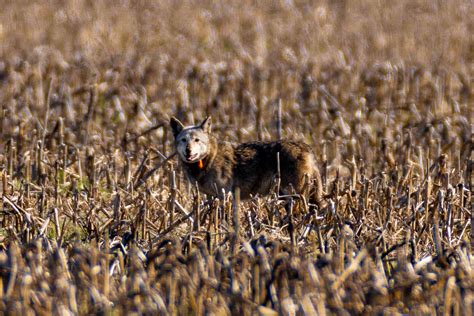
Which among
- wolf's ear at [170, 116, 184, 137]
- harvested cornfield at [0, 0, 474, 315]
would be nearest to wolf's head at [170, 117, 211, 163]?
wolf's ear at [170, 116, 184, 137]

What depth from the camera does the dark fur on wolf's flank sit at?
1005 cm

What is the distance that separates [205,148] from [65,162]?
1.93 metres

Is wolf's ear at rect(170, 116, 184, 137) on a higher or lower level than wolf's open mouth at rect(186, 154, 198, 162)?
higher

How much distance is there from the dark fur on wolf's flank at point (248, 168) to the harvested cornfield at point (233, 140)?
356 millimetres

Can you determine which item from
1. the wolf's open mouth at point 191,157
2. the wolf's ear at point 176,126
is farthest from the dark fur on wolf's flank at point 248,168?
the wolf's open mouth at point 191,157

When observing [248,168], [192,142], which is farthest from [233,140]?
[192,142]

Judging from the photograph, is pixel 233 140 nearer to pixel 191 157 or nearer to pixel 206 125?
pixel 206 125

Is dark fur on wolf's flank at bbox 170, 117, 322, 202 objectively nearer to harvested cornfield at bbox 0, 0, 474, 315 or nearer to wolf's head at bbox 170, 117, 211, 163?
wolf's head at bbox 170, 117, 211, 163

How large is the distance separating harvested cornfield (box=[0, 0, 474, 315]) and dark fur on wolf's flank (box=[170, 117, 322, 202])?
0.36 m

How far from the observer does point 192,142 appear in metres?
9.80

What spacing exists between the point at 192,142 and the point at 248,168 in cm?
79

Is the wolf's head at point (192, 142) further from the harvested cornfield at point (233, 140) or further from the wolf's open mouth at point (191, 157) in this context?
the harvested cornfield at point (233, 140)

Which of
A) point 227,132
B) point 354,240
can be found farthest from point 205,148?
point 227,132

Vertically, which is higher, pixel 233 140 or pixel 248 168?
pixel 233 140
